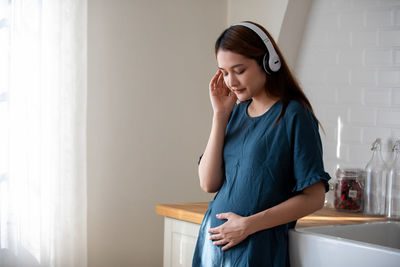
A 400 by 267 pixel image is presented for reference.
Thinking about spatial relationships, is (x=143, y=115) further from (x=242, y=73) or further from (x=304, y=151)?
(x=304, y=151)

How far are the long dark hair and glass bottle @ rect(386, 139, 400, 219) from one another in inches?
35.3

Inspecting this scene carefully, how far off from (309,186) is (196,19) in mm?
1895

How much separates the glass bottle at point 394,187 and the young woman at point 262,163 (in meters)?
0.80

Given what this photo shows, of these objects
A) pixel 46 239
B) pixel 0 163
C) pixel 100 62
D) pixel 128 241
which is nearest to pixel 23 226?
pixel 46 239

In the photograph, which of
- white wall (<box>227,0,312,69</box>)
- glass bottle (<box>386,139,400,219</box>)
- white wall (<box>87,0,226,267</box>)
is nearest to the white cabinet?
white wall (<box>87,0,226,267</box>)

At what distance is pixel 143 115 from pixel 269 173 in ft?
5.10

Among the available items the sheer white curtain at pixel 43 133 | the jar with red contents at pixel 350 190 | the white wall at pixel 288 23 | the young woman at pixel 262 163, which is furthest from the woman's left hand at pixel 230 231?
the white wall at pixel 288 23

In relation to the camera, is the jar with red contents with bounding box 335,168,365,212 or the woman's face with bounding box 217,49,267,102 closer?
the woman's face with bounding box 217,49,267,102

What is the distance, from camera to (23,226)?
7.84 feet

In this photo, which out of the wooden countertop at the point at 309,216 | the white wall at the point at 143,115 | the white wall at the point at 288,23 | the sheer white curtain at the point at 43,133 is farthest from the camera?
the white wall at the point at 143,115

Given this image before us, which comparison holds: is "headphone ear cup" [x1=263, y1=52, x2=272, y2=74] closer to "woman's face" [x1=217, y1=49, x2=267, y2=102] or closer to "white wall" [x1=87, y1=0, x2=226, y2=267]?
"woman's face" [x1=217, y1=49, x2=267, y2=102]

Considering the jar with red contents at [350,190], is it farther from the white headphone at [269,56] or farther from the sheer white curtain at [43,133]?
the sheer white curtain at [43,133]

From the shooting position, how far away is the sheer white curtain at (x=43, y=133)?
2352 millimetres

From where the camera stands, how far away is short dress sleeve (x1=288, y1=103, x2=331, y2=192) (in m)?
1.34
